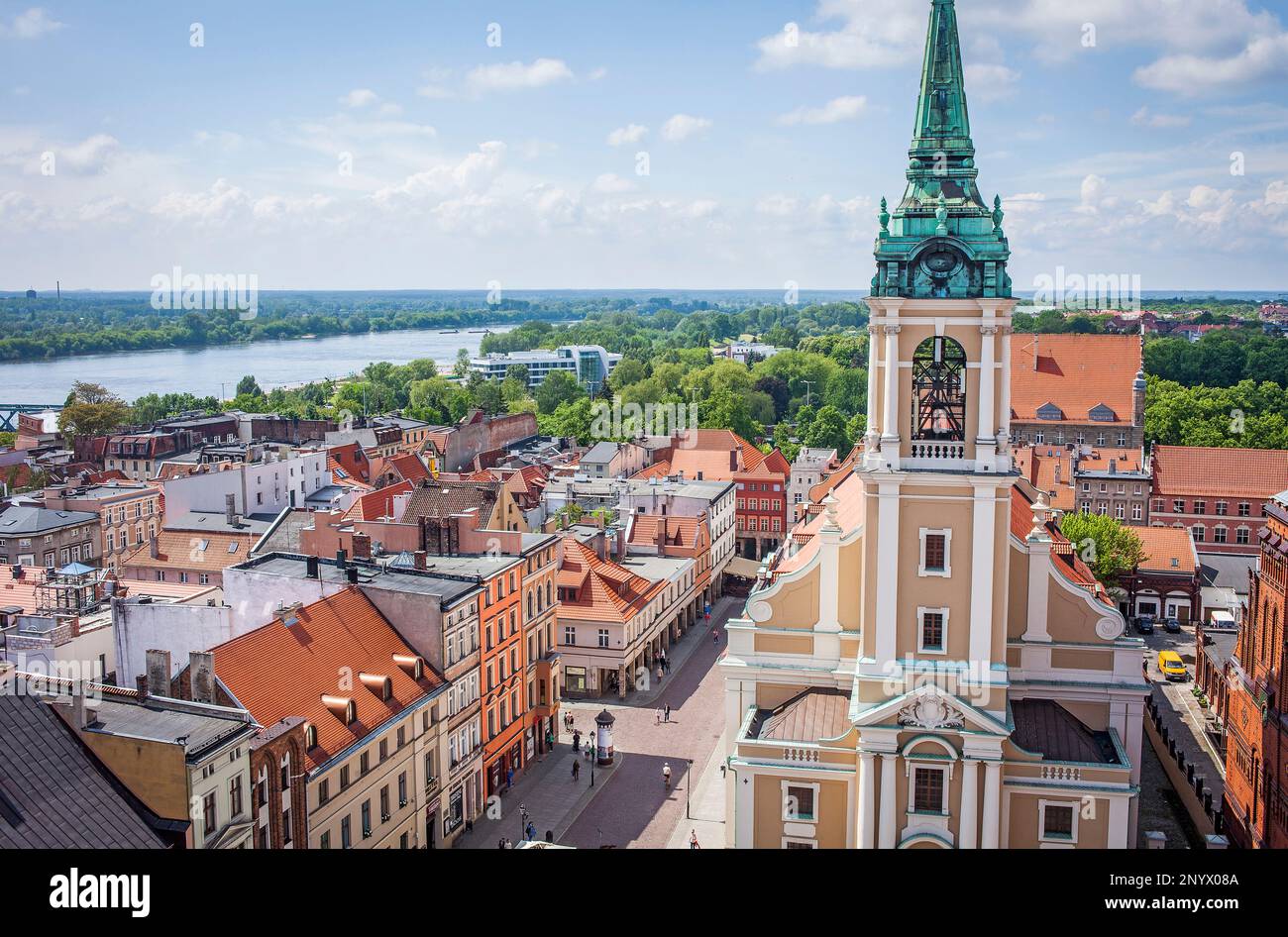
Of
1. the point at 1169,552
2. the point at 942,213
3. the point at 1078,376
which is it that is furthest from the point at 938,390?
the point at 1078,376

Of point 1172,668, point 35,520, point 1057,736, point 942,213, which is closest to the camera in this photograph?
point 942,213

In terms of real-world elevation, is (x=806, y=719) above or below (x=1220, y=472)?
below

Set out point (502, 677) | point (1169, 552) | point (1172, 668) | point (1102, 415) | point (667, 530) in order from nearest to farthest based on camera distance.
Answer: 1. point (502, 677)
2. point (1172, 668)
3. point (667, 530)
4. point (1169, 552)
5. point (1102, 415)

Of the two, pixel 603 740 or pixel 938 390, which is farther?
pixel 603 740

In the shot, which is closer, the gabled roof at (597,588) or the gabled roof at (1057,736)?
the gabled roof at (1057,736)

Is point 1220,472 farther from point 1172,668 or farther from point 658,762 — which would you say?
point 658,762

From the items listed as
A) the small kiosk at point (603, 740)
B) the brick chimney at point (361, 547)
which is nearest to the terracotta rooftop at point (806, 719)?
the small kiosk at point (603, 740)

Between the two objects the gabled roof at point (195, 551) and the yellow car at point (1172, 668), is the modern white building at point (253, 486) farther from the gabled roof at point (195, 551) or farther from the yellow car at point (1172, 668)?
the yellow car at point (1172, 668)
